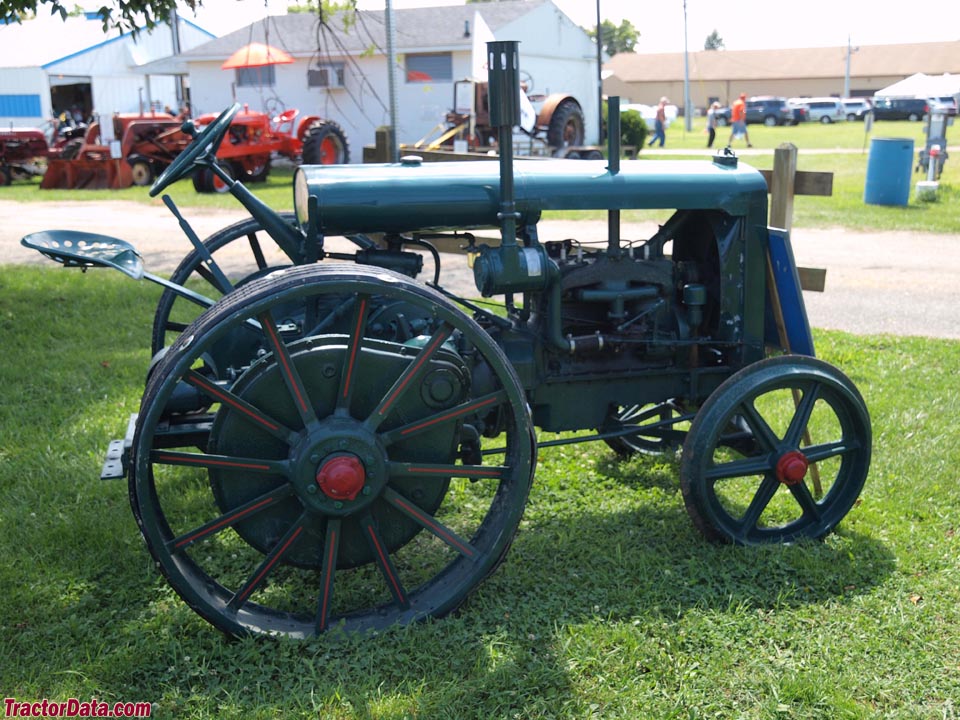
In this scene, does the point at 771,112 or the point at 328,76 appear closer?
the point at 328,76

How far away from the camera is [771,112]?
48.0 meters

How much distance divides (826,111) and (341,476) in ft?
171

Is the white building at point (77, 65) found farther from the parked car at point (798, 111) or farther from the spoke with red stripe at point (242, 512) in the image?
the spoke with red stripe at point (242, 512)

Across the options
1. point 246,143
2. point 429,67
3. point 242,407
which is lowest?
point 242,407

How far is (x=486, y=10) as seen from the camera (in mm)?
27766

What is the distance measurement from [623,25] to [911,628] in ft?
331

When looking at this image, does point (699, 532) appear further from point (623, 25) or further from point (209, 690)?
point (623, 25)

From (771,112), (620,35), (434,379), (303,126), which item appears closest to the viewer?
(434,379)

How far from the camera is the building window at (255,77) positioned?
2642 centimetres

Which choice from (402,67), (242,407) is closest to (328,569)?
(242,407)

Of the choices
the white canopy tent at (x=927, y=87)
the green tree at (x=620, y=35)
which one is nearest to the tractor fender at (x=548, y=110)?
the white canopy tent at (x=927, y=87)

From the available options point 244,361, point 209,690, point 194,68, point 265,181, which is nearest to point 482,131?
point 265,181

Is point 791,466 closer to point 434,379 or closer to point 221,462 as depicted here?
point 434,379

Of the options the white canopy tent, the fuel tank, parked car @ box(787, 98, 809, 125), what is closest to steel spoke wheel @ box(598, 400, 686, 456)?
the fuel tank
